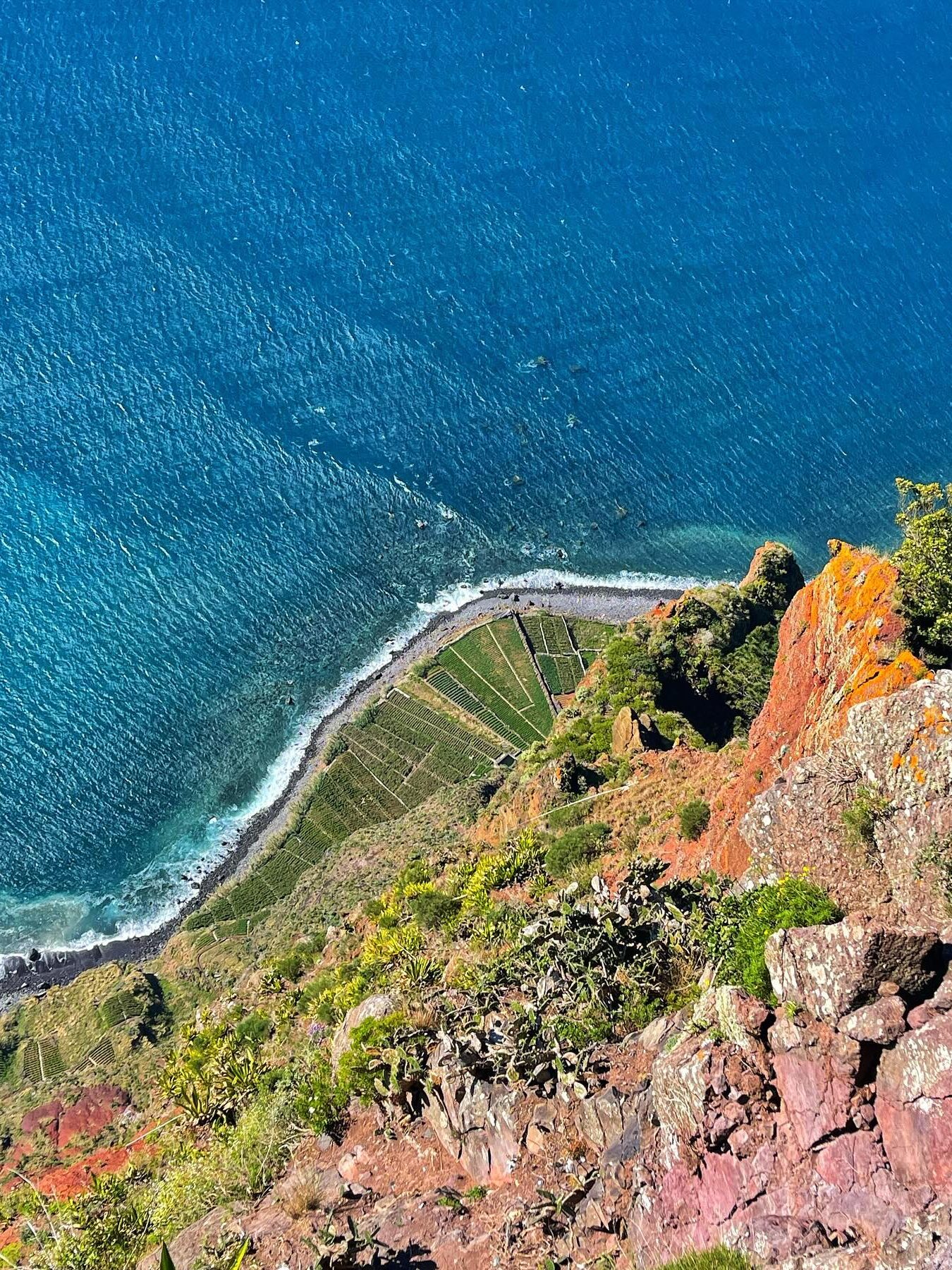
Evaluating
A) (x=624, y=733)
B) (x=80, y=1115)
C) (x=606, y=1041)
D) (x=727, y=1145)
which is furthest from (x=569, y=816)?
(x=727, y=1145)

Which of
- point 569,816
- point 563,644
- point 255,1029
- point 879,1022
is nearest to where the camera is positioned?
point 879,1022

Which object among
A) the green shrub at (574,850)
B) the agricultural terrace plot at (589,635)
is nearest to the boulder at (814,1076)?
the green shrub at (574,850)

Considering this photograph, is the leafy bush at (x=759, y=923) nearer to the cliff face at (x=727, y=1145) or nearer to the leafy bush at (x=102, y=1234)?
the cliff face at (x=727, y=1145)

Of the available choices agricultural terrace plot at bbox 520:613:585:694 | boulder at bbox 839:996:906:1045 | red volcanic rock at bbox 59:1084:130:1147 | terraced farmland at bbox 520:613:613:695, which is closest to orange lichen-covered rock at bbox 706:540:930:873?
boulder at bbox 839:996:906:1045

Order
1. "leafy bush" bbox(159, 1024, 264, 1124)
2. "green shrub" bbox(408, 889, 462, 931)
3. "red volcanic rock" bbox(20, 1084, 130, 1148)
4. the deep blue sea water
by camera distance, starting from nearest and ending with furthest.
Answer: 1. "leafy bush" bbox(159, 1024, 264, 1124)
2. "green shrub" bbox(408, 889, 462, 931)
3. "red volcanic rock" bbox(20, 1084, 130, 1148)
4. the deep blue sea water

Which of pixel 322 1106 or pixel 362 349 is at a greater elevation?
pixel 362 349

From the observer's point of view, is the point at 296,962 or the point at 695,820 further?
the point at 296,962

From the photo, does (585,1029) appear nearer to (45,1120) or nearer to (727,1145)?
(727,1145)

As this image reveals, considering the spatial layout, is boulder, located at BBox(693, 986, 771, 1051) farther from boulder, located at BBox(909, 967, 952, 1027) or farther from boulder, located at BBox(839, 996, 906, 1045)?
boulder, located at BBox(909, 967, 952, 1027)
